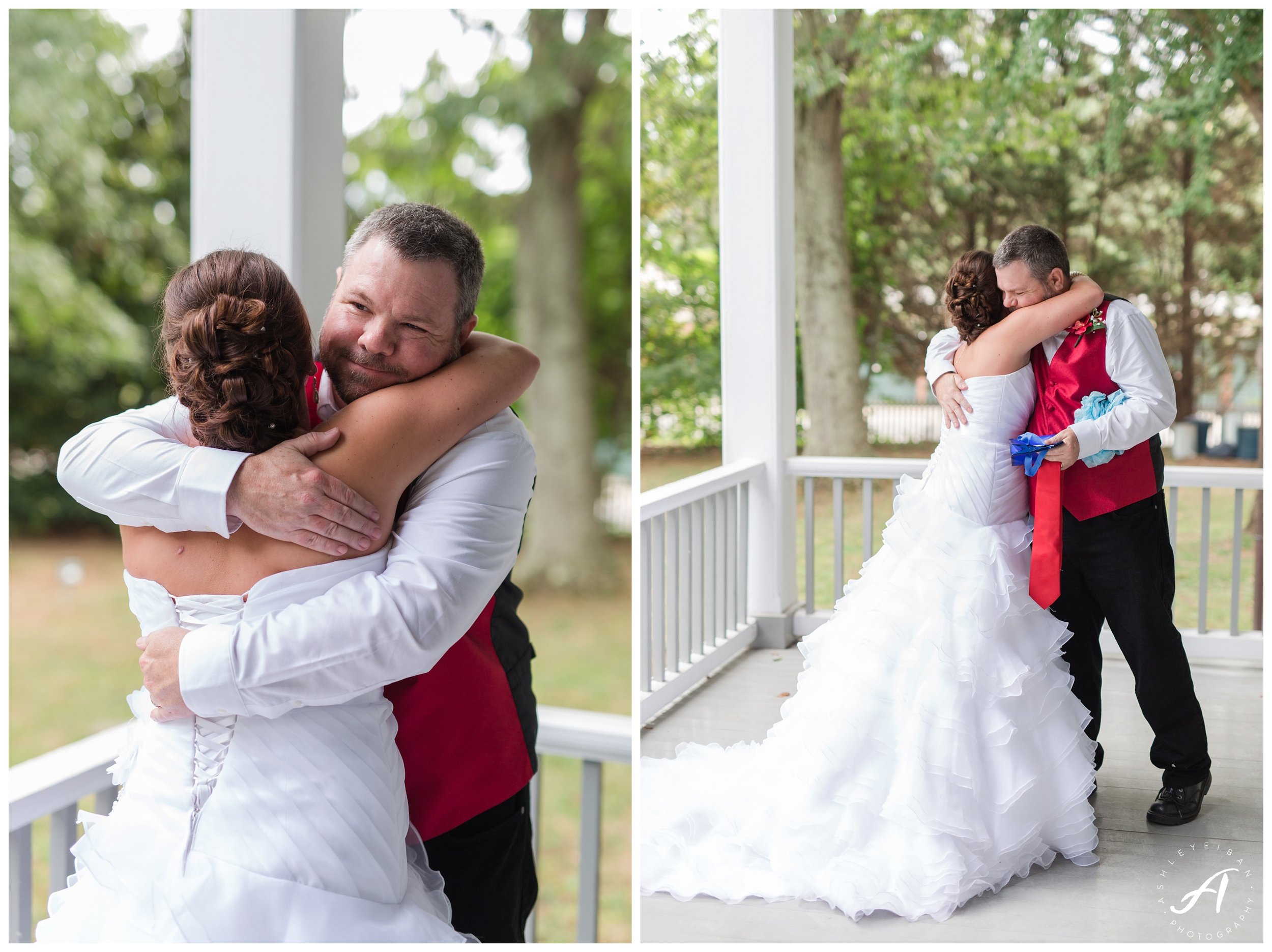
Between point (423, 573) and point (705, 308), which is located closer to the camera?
point (423, 573)

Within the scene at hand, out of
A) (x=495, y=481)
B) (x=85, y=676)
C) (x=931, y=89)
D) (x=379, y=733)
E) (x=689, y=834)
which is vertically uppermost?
(x=931, y=89)

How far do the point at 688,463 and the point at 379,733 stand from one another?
6.60ft

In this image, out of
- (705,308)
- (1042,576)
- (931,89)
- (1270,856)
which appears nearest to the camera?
(1270,856)

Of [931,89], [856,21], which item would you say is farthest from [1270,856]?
[931,89]

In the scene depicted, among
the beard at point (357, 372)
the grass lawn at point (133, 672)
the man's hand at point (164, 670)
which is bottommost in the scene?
the grass lawn at point (133, 672)

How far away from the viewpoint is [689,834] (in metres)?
2.14

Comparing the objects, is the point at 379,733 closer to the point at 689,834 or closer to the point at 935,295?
the point at 689,834

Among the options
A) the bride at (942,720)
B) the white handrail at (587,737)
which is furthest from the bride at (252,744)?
the bride at (942,720)

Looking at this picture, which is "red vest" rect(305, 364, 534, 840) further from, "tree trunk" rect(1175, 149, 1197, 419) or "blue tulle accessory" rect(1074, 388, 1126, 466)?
"tree trunk" rect(1175, 149, 1197, 419)

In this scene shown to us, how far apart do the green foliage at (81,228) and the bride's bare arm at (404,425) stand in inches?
265

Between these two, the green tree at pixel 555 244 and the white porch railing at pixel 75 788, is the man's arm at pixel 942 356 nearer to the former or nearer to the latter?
the white porch railing at pixel 75 788

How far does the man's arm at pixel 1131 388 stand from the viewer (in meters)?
1.93

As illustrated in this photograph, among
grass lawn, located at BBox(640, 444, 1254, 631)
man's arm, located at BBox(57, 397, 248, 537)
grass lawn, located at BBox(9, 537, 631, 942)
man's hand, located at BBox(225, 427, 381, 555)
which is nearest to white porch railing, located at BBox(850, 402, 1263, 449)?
grass lawn, located at BBox(640, 444, 1254, 631)

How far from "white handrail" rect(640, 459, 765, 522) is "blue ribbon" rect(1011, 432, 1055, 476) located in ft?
2.00
